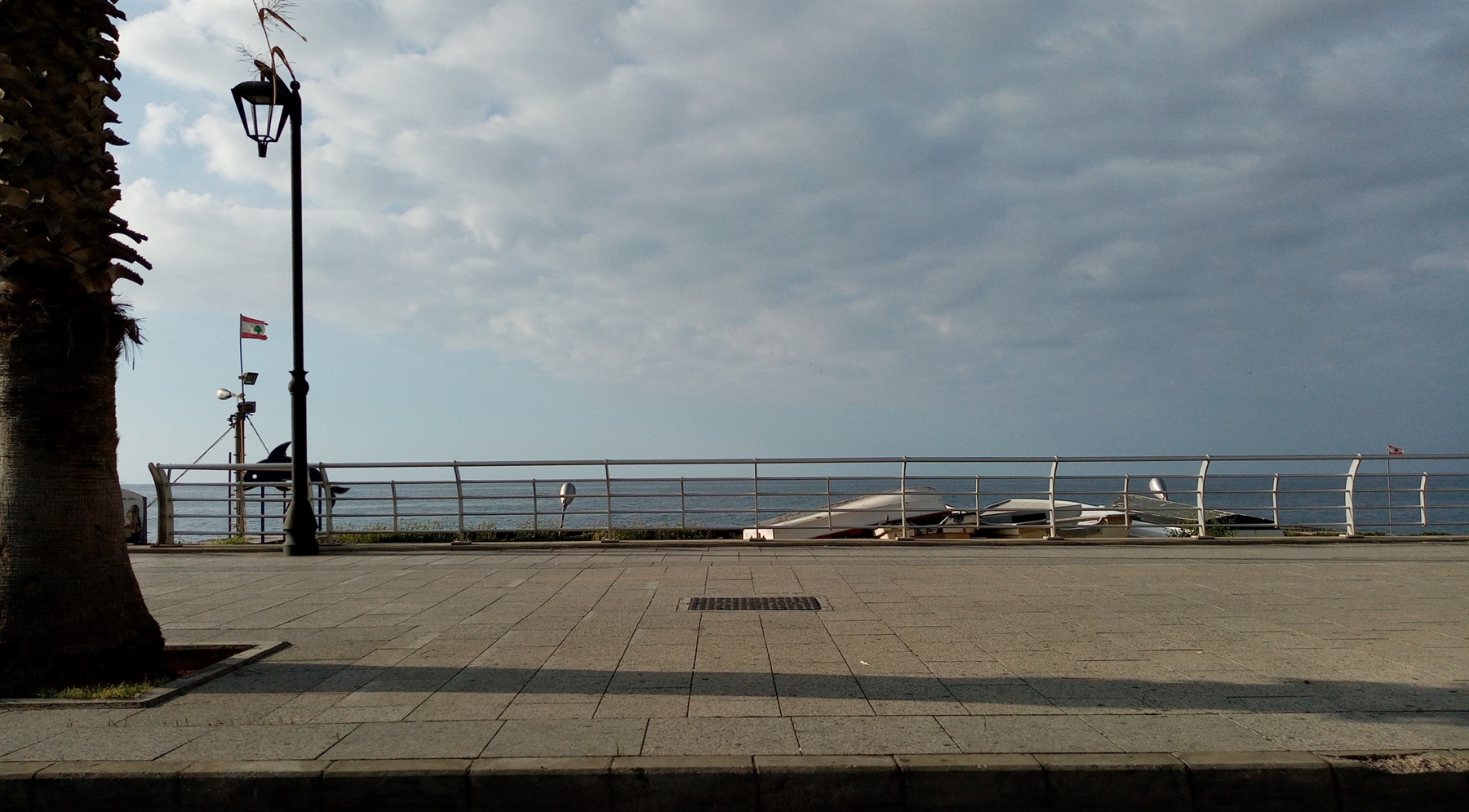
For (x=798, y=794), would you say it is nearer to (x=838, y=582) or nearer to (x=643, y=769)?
(x=643, y=769)

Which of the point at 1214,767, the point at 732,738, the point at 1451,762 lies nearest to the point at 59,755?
the point at 732,738

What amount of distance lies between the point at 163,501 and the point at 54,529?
941 cm

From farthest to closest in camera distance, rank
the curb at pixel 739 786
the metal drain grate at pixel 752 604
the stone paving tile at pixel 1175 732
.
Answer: the metal drain grate at pixel 752 604, the stone paving tile at pixel 1175 732, the curb at pixel 739 786

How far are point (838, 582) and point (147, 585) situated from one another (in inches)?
291

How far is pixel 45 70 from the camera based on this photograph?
17.2 ft

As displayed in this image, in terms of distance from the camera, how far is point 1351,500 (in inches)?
554

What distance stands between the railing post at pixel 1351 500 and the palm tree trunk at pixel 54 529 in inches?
608

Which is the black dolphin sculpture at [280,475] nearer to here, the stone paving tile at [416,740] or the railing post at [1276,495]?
the stone paving tile at [416,740]

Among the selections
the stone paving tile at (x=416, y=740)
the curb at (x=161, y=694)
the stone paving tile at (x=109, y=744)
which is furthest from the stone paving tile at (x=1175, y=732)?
the curb at (x=161, y=694)

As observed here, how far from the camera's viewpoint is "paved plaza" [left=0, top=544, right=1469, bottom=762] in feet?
14.4

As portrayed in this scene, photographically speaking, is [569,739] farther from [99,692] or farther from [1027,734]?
[99,692]

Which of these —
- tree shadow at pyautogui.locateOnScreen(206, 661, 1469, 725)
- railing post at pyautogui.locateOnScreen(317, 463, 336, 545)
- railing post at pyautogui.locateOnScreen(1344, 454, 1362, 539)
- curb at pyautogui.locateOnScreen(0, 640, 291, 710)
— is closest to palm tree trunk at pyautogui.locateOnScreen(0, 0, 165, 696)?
curb at pyautogui.locateOnScreen(0, 640, 291, 710)

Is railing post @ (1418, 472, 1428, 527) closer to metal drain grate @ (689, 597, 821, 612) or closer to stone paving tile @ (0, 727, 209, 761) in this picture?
metal drain grate @ (689, 597, 821, 612)

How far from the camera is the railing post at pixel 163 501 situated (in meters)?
13.4
